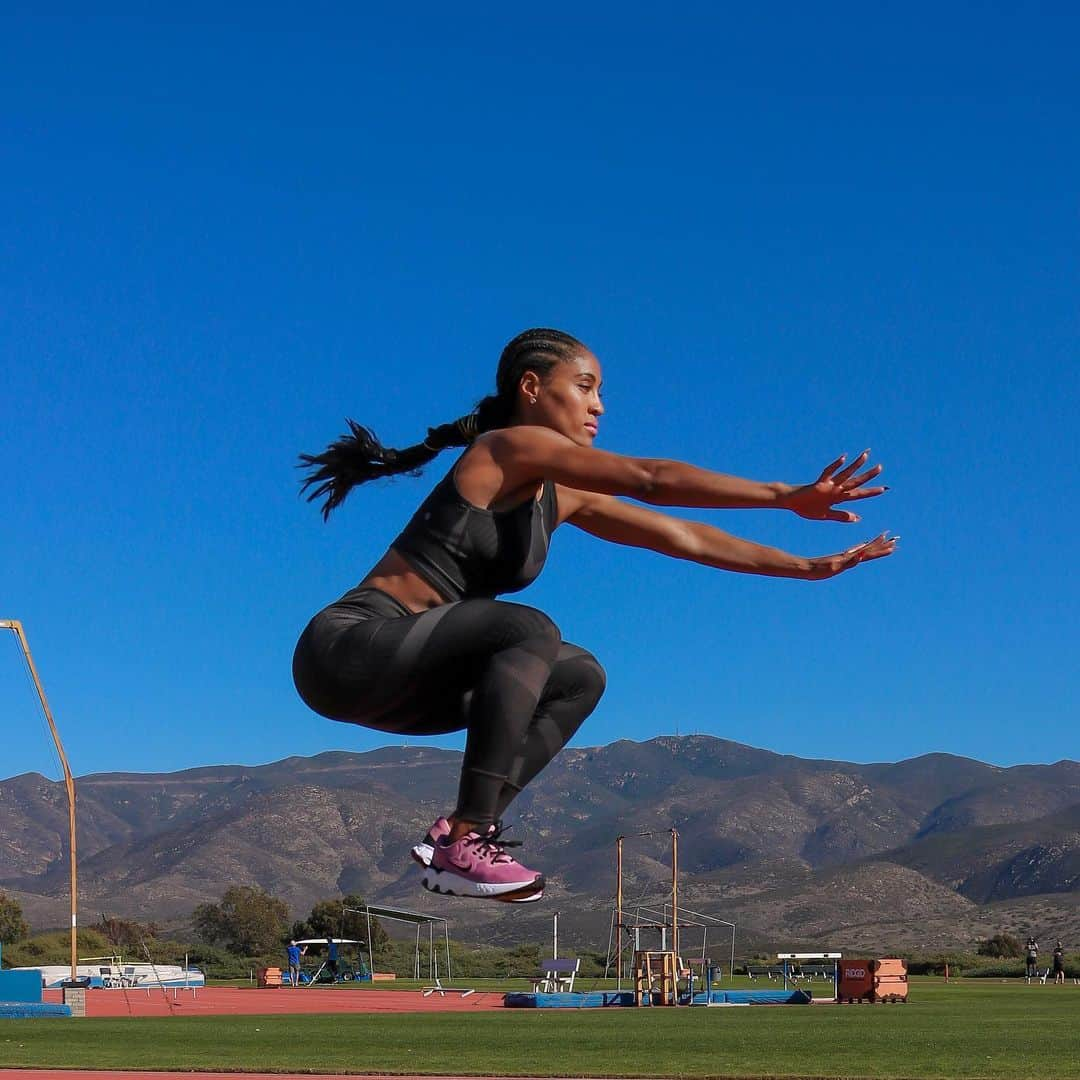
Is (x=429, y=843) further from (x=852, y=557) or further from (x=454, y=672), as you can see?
(x=852, y=557)

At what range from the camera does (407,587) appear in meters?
5.16

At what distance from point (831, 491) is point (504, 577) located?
44.1 inches

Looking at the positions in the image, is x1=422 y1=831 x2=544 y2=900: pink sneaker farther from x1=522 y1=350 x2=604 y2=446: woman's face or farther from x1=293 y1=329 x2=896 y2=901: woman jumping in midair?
x1=522 y1=350 x2=604 y2=446: woman's face

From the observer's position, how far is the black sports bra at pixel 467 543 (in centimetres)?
516

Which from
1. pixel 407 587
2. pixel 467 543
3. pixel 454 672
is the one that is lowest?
pixel 454 672

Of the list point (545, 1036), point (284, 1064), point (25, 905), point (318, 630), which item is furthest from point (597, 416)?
point (25, 905)

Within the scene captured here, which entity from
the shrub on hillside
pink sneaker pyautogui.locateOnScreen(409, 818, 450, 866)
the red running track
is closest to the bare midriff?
pink sneaker pyautogui.locateOnScreen(409, 818, 450, 866)

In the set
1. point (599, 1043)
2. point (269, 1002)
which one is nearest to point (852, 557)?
point (599, 1043)

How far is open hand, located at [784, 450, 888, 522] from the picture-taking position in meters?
4.98

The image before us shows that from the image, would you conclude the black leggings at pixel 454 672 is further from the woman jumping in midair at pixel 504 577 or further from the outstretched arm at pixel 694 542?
the outstretched arm at pixel 694 542

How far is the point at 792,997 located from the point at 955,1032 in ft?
73.6

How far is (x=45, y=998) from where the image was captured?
181 ft

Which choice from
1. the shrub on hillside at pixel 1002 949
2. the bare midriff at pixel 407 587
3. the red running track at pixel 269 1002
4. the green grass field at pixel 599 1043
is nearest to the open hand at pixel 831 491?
the bare midriff at pixel 407 587

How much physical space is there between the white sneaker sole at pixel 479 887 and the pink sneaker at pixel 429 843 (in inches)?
1.5
